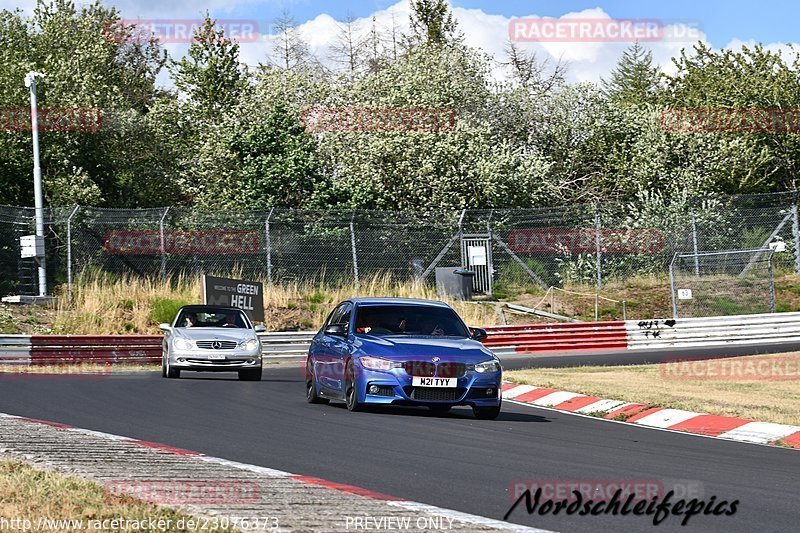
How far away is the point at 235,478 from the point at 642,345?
86.2 ft

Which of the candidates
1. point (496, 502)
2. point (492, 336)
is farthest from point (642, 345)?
point (496, 502)

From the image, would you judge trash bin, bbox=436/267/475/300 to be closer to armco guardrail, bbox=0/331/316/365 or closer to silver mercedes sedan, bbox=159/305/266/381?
armco guardrail, bbox=0/331/316/365

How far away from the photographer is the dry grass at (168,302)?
31.3m

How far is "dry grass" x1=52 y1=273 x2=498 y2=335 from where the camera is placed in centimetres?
3127

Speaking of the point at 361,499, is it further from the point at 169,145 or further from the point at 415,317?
the point at 169,145

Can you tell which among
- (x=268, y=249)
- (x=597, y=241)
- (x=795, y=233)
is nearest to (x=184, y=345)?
(x=268, y=249)

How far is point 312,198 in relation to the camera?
4031cm

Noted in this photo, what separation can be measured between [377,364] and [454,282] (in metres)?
20.1

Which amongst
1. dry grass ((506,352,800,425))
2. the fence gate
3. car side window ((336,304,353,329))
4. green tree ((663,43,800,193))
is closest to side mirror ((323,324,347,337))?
car side window ((336,304,353,329))

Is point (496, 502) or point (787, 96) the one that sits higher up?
point (787, 96)

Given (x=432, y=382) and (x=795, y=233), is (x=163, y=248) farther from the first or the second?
(x=432, y=382)

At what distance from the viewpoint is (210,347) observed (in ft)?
71.1

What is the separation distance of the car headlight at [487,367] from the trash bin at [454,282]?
19609 millimetres

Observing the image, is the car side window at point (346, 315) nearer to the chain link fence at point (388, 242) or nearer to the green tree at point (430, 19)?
the chain link fence at point (388, 242)
